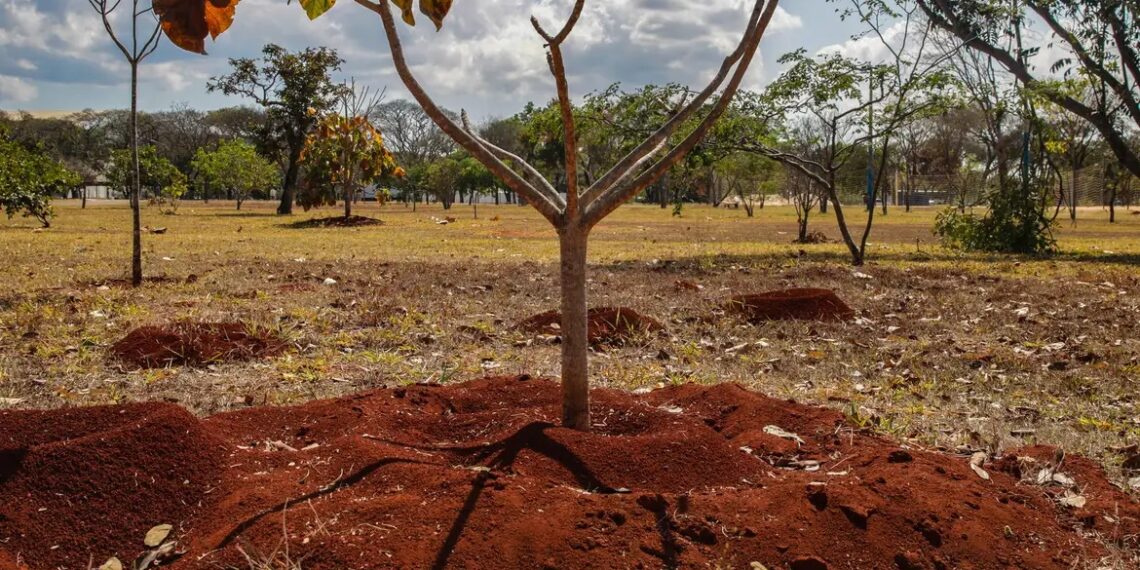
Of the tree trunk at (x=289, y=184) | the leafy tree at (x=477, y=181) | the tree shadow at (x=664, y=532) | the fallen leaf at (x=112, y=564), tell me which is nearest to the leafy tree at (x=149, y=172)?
the tree trunk at (x=289, y=184)

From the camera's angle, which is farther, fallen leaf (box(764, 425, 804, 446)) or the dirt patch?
the dirt patch

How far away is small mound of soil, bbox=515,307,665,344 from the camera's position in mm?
6922

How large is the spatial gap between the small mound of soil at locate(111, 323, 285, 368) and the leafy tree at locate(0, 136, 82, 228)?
1942 centimetres

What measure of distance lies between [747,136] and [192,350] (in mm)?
11255

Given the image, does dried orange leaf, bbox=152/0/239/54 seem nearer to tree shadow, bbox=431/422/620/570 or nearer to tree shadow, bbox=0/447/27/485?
tree shadow, bbox=431/422/620/570

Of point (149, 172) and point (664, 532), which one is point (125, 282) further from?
point (149, 172)

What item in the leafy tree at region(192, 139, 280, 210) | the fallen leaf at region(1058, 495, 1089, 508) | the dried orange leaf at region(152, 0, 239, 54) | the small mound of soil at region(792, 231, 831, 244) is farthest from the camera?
the leafy tree at region(192, 139, 280, 210)

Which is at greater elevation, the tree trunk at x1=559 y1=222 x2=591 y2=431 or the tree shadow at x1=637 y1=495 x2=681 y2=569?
the tree trunk at x1=559 y1=222 x2=591 y2=431

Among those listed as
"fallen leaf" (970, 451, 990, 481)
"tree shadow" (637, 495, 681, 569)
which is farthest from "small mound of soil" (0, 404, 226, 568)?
"fallen leaf" (970, 451, 990, 481)

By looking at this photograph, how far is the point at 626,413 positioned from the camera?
4.04 metres

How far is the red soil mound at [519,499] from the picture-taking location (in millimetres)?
2639

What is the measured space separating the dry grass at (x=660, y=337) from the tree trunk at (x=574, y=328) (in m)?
1.78

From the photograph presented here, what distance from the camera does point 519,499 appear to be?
2.84 m

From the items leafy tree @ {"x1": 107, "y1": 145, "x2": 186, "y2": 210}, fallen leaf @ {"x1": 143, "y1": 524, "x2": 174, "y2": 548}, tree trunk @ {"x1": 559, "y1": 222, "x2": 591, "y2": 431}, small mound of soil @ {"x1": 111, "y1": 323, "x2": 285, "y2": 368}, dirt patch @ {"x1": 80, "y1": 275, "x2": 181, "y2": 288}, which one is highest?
leafy tree @ {"x1": 107, "y1": 145, "x2": 186, "y2": 210}
